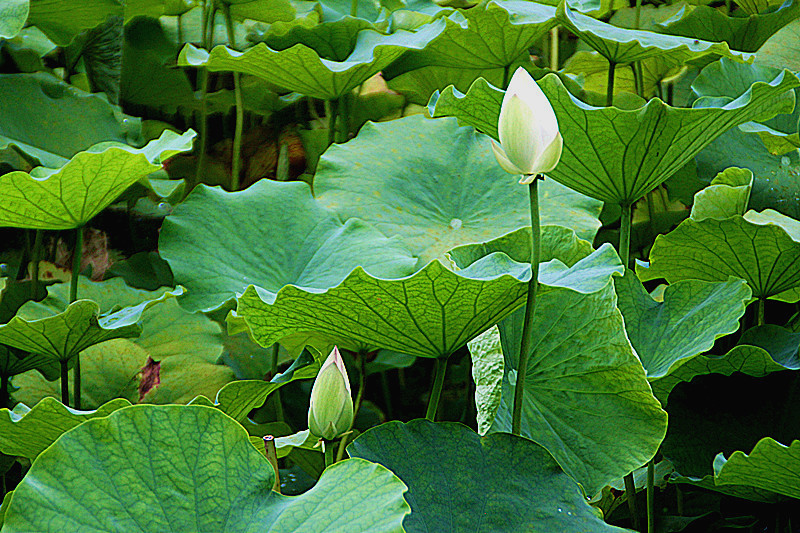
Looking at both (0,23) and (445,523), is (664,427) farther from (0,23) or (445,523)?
(0,23)

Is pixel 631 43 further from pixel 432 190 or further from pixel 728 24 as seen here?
pixel 728 24

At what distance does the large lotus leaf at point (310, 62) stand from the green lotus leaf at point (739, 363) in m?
0.54

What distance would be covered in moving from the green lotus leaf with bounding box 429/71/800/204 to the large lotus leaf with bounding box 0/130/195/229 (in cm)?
32

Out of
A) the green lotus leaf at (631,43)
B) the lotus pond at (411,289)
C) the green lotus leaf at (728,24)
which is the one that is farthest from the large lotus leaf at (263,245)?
the green lotus leaf at (728,24)

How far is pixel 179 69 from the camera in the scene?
149cm

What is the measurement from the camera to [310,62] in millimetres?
1023

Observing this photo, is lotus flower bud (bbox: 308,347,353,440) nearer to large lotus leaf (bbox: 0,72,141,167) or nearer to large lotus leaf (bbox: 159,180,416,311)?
large lotus leaf (bbox: 159,180,416,311)

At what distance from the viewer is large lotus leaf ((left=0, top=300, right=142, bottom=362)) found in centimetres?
75

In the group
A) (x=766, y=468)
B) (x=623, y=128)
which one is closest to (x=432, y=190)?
(x=623, y=128)

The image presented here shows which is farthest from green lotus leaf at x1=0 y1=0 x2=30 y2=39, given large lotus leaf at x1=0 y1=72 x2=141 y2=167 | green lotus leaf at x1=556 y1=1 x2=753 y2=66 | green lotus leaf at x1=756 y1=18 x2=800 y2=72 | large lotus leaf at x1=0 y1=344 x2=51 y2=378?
green lotus leaf at x1=756 y1=18 x2=800 y2=72

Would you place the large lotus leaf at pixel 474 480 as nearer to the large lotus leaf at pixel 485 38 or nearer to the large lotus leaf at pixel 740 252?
the large lotus leaf at pixel 740 252

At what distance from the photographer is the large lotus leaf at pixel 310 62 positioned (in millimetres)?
1010

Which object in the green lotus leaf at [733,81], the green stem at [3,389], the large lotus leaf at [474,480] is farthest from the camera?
the green lotus leaf at [733,81]

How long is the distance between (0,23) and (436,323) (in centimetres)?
75
